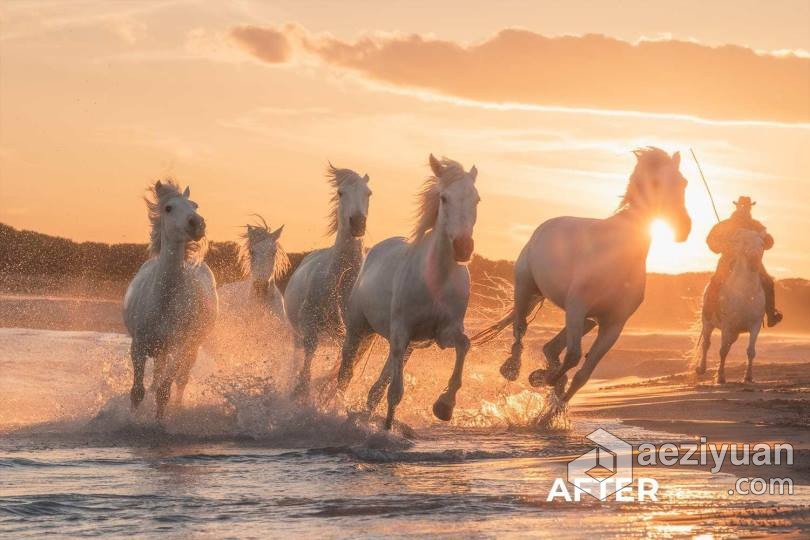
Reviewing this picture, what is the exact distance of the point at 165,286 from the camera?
11.2 metres

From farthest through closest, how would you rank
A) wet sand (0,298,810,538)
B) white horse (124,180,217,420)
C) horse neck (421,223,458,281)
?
white horse (124,180,217,420) → horse neck (421,223,458,281) → wet sand (0,298,810,538)

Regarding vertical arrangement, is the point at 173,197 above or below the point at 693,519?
above

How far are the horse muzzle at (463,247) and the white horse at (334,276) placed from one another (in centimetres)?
260

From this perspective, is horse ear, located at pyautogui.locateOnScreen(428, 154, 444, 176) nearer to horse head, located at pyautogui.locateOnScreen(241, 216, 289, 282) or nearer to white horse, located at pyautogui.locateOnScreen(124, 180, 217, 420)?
white horse, located at pyautogui.locateOnScreen(124, 180, 217, 420)

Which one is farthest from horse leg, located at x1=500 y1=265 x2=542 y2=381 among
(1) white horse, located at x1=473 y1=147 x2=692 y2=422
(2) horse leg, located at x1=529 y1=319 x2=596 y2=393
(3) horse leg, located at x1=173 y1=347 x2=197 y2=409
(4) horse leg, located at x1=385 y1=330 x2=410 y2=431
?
(3) horse leg, located at x1=173 y1=347 x2=197 y2=409

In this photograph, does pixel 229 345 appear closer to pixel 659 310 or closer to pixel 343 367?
pixel 343 367

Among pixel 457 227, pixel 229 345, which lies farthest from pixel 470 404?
pixel 457 227

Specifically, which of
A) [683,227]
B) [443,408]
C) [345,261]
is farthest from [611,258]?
[345,261]

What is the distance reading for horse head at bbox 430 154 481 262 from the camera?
8.99 metres

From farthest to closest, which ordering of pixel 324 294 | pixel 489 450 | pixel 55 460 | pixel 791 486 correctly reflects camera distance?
pixel 324 294 < pixel 489 450 < pixel 55 460 < pixel 791 486

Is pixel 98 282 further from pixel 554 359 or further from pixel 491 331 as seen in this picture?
pixel 554 359

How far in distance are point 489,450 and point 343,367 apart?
2.42m

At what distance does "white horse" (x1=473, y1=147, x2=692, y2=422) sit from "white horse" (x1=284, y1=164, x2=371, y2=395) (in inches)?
76.0

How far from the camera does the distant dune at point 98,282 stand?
40.5 metres
